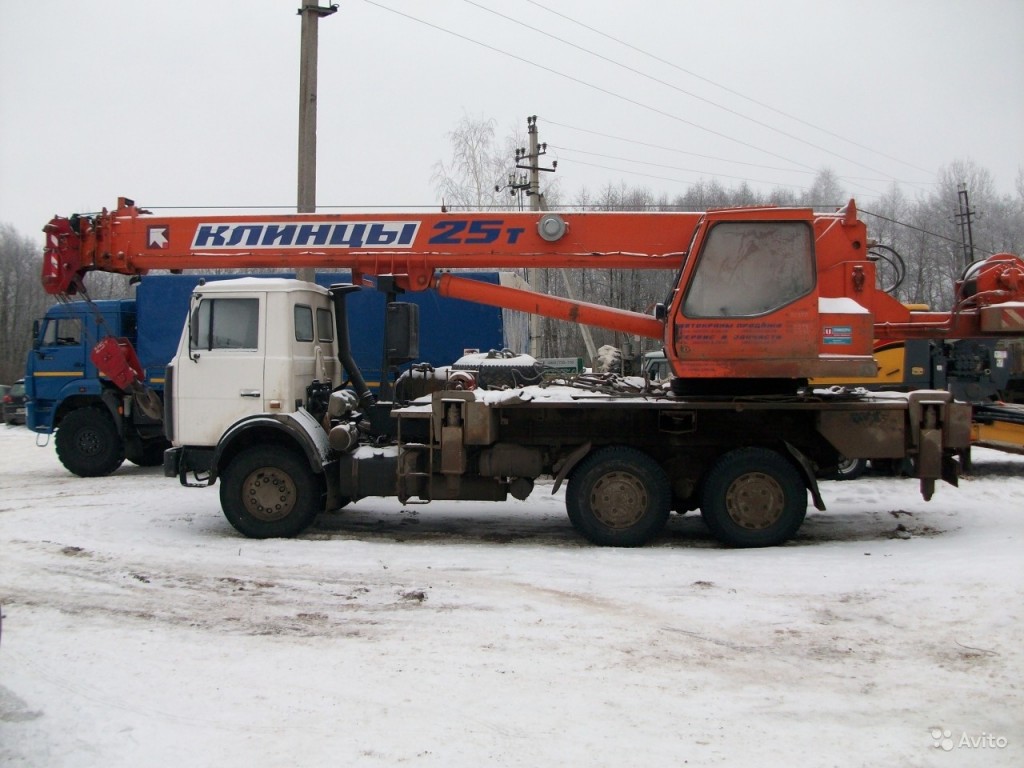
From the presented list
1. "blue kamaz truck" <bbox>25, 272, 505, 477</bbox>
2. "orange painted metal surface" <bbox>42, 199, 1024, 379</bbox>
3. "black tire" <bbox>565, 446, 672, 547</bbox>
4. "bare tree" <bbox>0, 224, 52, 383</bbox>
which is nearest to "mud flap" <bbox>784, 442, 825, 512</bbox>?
"orange painted metal surface" <bbox>42, 199, 1024, 379</bbox>

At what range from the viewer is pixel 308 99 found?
14.3 m

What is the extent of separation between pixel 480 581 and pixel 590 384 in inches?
114

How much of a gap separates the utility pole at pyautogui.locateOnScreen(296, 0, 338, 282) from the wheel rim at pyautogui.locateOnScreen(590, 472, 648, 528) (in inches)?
290

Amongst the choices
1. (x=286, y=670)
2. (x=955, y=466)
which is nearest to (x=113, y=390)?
(x=286, y=670)

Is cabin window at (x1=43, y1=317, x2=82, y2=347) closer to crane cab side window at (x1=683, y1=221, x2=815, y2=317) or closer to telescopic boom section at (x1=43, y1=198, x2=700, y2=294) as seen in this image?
telescopic boom section at (x1=43, y1=198, x2=700, y2=294)

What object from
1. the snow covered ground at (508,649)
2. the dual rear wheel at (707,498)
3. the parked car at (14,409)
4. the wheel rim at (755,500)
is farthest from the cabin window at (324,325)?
the parked car at (14,409)

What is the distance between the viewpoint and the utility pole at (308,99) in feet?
46.0

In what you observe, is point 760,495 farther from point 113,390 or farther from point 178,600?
point 113,390

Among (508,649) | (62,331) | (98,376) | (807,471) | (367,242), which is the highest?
(367,242)

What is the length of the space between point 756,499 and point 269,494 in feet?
16.2

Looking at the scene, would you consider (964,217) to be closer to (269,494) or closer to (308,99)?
(308,99)

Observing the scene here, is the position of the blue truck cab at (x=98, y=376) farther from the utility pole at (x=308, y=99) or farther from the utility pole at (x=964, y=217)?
the utility pole at (x=964, y=217)

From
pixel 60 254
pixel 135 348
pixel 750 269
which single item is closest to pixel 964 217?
pixel 750 269

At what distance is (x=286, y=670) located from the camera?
16.7 feet
